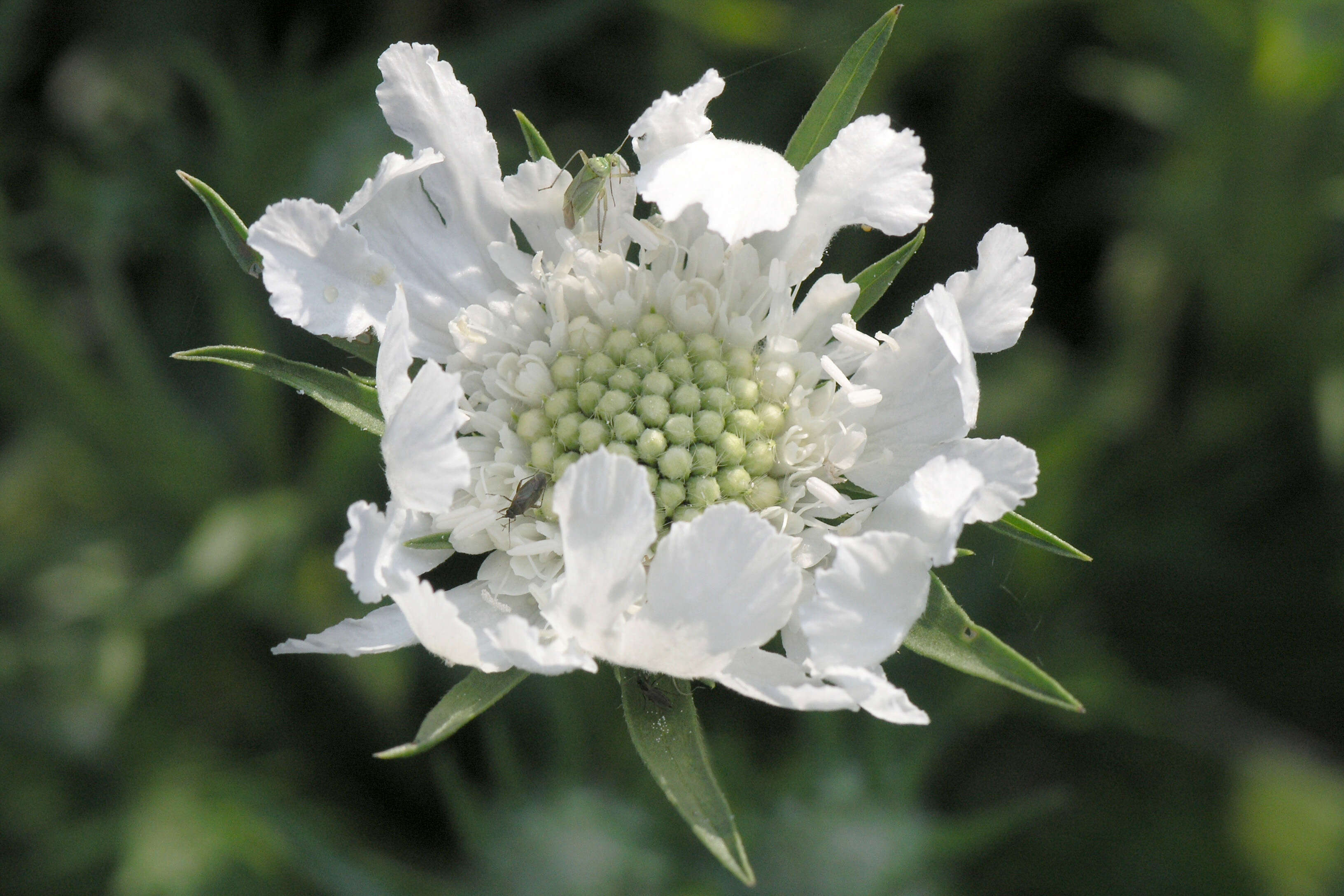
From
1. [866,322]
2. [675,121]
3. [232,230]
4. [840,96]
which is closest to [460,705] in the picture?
[232,230]

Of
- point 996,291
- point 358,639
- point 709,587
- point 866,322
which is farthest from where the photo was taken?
point 866,322

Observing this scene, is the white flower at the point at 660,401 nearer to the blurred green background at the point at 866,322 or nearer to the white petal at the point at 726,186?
the white petal at the point at 726,186

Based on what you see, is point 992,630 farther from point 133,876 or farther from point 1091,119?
point 133,876

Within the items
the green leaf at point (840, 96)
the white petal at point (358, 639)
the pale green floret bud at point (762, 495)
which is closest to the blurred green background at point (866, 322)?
the pale green floret bud at point (762, 495)

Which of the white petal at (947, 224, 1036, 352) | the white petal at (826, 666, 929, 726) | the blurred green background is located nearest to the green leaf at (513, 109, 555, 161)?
the white petal at (947, 224, 1036, 352)

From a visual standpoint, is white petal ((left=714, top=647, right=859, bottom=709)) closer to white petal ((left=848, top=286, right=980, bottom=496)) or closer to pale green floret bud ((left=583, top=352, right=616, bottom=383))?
white petal ((left=848, top=286, right=980, bottom=496))

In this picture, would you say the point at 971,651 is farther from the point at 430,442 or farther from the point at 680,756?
the point at 430,442

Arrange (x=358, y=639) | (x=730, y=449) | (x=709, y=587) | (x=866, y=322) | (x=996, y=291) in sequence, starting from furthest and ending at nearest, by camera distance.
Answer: (x=866, y=322) < (x=730, y=449) < (x=996, y=291) < (x=358, y=639) < (x=709, y=587)

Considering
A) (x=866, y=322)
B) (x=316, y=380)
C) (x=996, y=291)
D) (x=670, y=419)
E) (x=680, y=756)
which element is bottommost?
(x=866, y=322)
